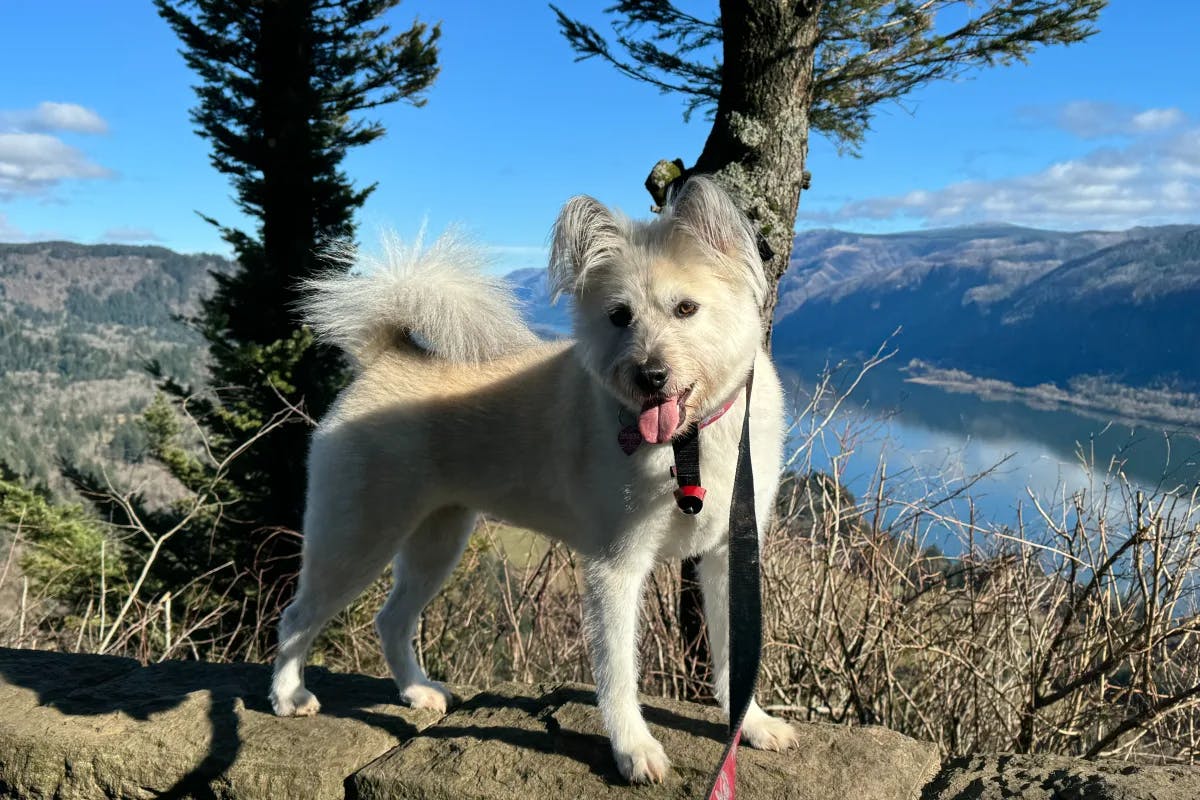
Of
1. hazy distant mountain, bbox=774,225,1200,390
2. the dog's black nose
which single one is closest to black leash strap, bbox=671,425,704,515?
the dog's black nose

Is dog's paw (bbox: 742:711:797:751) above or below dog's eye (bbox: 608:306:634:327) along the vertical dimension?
below

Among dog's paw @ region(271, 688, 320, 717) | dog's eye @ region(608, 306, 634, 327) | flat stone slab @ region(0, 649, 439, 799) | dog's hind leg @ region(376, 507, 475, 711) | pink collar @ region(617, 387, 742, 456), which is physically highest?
dog's eye @ region(608, 306, 634, 327)

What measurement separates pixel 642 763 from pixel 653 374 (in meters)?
1.41

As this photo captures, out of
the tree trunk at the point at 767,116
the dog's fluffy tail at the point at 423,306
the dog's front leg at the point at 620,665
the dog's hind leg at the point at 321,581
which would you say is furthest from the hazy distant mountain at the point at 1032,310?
the dog's front leg at the point at 620,665

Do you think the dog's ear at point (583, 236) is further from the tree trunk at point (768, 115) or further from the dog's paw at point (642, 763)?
the dog's paw at point (642, 763)

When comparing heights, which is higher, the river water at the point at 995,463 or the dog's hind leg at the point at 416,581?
the river water at the point at 995,463

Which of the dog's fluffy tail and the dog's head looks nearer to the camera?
the dog's head

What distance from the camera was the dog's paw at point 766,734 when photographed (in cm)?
312

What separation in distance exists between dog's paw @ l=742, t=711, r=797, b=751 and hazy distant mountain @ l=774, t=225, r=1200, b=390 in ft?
Result: 22.7

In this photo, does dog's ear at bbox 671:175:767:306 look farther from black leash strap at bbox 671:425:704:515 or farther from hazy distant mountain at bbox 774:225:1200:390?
hazy distant mountain at bbox 774:225:1200:390

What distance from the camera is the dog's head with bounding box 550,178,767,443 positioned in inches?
108

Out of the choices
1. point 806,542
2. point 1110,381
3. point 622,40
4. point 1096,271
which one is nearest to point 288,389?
point 622,40

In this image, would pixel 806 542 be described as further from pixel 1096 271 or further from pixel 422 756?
pixel 1096 271

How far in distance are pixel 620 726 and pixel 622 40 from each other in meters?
6.17
